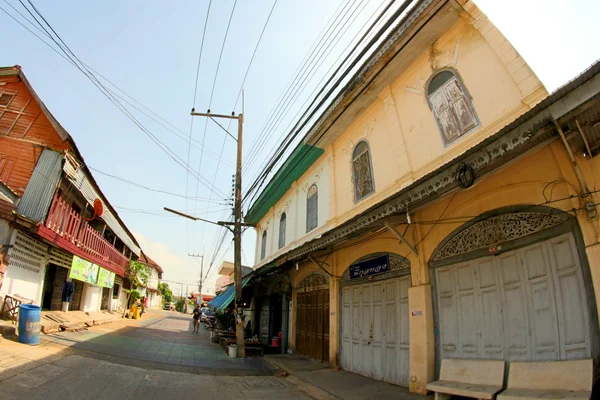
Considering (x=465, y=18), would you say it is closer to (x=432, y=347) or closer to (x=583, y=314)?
(x=583, y=314)

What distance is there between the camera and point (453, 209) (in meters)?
6.55

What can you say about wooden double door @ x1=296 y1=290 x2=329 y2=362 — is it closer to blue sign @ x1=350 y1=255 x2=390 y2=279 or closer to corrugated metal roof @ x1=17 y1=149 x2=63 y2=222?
blue sign @ x1=350 y1=255 x2=390 y2=279

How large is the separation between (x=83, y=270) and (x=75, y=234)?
7.35 feet

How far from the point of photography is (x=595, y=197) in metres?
4.21

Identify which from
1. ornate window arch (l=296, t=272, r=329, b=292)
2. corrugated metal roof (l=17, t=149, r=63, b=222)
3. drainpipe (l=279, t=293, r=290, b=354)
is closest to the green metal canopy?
ornate window arch (l=296, t=272, r=329, b=292)

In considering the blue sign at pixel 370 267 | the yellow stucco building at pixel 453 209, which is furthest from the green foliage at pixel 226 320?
the blue sign at pixel 370 267

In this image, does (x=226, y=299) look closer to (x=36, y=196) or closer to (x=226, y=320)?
(x=226, y=320)

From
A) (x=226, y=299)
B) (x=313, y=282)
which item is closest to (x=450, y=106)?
(x=313, y=282)

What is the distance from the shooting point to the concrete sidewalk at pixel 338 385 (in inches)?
265

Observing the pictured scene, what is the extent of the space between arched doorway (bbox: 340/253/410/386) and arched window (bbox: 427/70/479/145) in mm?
3248

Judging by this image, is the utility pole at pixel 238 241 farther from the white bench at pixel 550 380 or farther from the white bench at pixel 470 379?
the white bench at pixel 550 380

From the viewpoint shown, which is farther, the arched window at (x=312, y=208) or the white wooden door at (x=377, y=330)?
the arched window at (x=312, y=208)

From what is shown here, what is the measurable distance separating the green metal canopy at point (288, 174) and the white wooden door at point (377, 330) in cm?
561

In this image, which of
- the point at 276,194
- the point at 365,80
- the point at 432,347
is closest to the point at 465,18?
the point at 365,80
